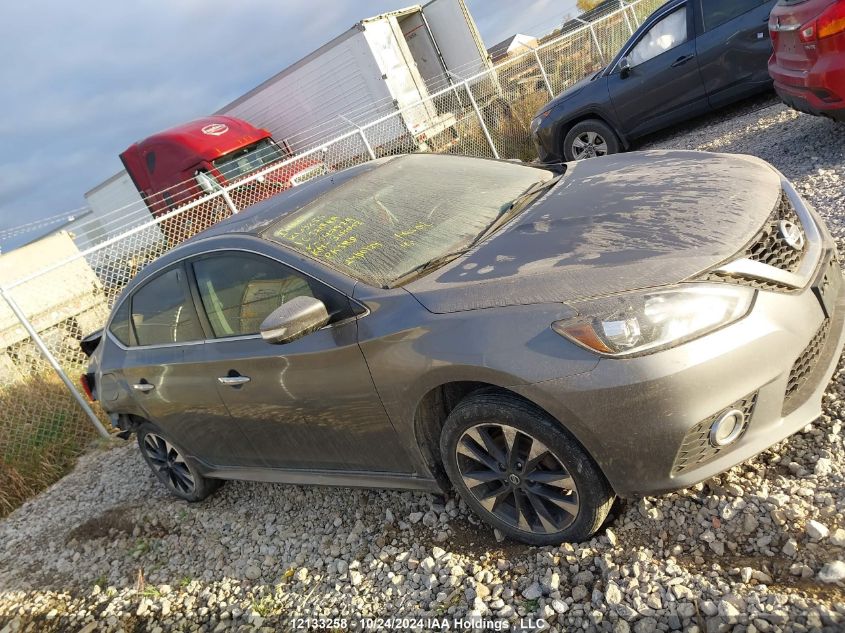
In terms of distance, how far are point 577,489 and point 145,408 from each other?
302cm

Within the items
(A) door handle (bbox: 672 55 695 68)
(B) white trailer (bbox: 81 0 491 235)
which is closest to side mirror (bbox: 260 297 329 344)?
(A) door handle (bbox: 672 55 695 68)

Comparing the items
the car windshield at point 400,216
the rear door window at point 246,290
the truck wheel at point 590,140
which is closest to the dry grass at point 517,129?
the truck wheel at point 590,140

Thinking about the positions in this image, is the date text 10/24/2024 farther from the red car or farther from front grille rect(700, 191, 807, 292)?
the red car

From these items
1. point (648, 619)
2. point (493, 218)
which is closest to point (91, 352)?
point (493, 218)

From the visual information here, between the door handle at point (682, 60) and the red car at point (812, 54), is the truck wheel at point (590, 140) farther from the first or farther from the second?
the red car at point (812, 54)

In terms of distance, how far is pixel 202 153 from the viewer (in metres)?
12.6

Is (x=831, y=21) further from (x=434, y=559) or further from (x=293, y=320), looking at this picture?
(x=434, y=559)

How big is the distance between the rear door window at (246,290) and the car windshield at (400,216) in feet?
0.47

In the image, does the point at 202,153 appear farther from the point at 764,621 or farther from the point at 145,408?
the point at 764,621

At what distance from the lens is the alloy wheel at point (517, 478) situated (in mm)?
2537

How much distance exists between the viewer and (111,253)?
756cm

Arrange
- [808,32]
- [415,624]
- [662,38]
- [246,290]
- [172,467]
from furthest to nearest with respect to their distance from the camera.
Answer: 1. [662,38]
2. [808,32]
3. [172,467]
4. [246,290]
5. [415,624]

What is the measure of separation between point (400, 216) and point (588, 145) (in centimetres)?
640

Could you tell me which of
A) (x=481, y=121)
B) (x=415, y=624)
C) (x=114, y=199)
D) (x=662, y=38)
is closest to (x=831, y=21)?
(x=662, y=38)
